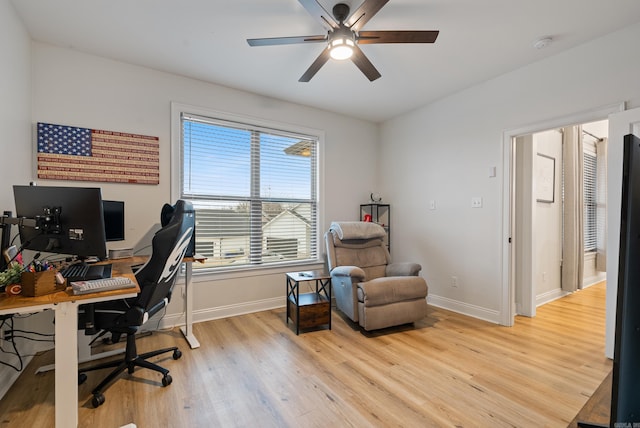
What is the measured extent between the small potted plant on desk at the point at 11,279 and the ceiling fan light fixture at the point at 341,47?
2239 mm

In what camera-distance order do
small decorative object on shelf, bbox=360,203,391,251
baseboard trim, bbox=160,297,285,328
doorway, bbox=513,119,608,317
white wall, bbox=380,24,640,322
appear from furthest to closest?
small decorative object on shelf, bbox=360,203,391,251
doorway, bbox=513,119,608,317
baseboard trim, bbox=160,297,285,328
white wall, bbox=380,24,640,322

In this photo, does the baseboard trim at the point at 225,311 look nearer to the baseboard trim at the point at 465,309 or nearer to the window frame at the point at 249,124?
the window frame at the point at 249,124

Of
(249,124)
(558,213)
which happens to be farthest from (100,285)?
(558,213)

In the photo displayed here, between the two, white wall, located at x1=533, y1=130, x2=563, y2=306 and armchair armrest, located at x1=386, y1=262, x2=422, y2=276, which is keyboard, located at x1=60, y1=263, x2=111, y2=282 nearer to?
armchair armrest, located at x1=386, y1=262, x2=422, y2=276

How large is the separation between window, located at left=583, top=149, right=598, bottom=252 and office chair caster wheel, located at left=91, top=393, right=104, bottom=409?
619 centimetres

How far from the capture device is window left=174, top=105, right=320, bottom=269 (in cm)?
318

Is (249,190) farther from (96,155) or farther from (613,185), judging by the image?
(613,185)

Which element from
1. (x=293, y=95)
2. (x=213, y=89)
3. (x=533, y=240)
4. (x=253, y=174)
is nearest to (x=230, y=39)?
(x=213, y=89)

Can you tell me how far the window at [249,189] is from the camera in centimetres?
318

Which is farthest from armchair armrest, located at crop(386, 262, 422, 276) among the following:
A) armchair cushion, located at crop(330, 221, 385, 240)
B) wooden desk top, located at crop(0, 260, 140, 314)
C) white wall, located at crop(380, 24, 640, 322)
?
wooden desk top, located at crop(0, 260, 140, 314)

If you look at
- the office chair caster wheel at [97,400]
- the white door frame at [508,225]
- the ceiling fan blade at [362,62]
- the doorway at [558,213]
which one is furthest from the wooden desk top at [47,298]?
the doorway at [558,213]

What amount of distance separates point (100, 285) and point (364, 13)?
213 centimetres

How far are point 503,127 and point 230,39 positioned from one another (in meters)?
2.78

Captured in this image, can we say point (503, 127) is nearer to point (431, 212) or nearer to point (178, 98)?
point (431, 212)
